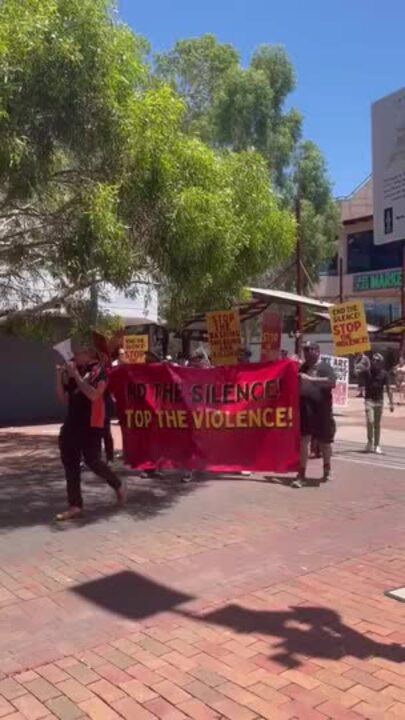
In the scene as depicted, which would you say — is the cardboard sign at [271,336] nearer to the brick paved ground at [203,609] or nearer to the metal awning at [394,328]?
the brick paved ground at [203,609]

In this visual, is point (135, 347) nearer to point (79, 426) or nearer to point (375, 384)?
point (375, 384)

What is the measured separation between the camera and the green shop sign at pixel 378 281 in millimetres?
38094

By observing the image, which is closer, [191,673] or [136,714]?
[136,714]

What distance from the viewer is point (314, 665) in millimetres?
4059

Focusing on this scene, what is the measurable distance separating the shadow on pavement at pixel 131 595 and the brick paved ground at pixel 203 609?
2 centimetres

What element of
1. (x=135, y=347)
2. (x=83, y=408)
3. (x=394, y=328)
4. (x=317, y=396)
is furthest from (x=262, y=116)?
(x=83, y=408)

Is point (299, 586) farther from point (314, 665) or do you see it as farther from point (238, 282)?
point (238, 282)

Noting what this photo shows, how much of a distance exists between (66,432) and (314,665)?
381cm

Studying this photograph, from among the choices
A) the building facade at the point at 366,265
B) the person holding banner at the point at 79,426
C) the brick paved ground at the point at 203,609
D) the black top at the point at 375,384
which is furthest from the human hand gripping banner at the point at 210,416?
the building facade at the point at 366,265

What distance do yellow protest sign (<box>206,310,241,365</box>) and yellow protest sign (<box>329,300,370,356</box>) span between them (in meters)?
1.68

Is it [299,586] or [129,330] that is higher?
[129,330]

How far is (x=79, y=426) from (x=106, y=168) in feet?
8.63

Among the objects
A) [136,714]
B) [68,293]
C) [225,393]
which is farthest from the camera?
[68,293]

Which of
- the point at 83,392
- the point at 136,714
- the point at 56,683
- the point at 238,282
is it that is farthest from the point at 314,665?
the point at 238,282
